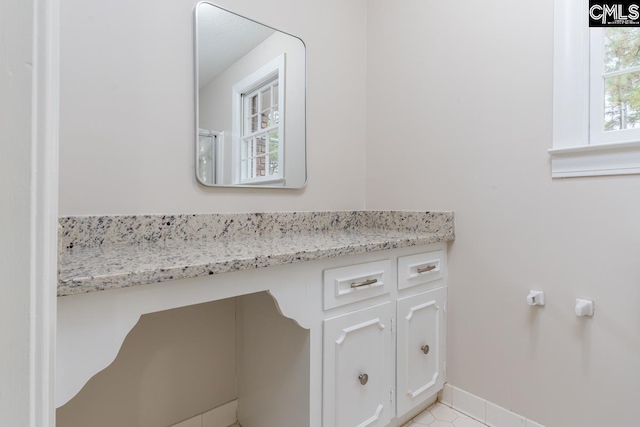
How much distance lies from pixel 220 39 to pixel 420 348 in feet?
5.05

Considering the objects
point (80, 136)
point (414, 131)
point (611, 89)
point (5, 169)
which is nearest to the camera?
point (5, 169)

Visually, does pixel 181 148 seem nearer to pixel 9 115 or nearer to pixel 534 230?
pixel 9 115

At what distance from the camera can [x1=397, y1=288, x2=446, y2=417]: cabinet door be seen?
132 centimetres

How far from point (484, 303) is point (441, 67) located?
1118 mm

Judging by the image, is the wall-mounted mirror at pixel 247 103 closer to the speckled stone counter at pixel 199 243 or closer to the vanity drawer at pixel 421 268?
the speckled stone counter at pixel 199 243

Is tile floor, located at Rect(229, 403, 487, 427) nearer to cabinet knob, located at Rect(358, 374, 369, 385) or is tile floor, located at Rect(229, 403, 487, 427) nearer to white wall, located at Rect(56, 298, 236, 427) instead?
white wall, located at Rect(56, 298, 236, 427)

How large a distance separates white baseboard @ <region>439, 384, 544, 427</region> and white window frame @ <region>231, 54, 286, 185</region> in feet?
4.21

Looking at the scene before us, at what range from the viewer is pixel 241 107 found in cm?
144

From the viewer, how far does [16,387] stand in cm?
30

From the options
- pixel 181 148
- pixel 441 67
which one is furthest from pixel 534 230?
pixel 181 148

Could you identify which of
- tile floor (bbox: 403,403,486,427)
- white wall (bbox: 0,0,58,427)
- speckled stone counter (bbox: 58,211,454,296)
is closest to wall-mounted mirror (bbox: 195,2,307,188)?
speckled stone counter (bbox: 58,211,454,296)

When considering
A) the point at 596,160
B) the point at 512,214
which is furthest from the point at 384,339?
the point at 596,160

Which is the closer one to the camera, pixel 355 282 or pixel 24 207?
pixel 24 207

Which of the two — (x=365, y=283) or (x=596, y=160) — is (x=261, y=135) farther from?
(x=596, y=160)
